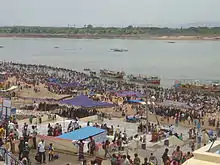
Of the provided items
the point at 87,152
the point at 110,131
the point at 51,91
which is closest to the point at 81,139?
the point at 87,152

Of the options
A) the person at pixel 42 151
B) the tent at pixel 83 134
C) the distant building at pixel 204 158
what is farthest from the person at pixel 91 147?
the distant building at pixel 204 158

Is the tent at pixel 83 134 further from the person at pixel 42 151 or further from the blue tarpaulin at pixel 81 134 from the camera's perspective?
the person at pixel 42 151

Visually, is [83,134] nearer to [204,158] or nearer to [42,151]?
[42,151]

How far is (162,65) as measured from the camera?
82250 millimetres

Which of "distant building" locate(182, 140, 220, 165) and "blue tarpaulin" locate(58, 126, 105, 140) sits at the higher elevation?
"distant building" locate(182, 140, 220, 165)

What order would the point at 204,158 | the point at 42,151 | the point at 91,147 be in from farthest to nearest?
the point at 91,147 → the point at 42,151 → the point at 204,158

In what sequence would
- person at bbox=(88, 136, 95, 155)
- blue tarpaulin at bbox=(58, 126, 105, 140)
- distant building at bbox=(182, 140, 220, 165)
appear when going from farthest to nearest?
blue tarpaulin at bbox=(58, 126, 105, 140), person at bbox=(88, 136, 95, 155), distant building at bbox=(182, 140, 220, 165)

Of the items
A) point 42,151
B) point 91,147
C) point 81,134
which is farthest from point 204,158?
point 81,134

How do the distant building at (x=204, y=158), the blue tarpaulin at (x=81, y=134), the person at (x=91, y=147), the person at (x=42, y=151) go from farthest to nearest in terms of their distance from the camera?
the blue tarpaulin at (x=81, y=134), the person at (x=91, y=147), the person at (x=42, y=151), the distant building at (x=204, y=158)

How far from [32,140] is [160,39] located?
183 m

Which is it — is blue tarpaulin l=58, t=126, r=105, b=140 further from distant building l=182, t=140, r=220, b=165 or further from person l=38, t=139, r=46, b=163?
distant building l=182, t=140, r=220, b=165

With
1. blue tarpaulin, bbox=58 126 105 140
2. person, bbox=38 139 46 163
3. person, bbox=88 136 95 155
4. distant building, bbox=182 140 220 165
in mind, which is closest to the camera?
distant building, bbox=182 140 220 165

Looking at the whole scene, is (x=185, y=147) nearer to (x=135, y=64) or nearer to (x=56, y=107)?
(x=56, y=107)

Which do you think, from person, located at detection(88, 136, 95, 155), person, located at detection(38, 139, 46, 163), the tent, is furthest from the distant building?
the tent
